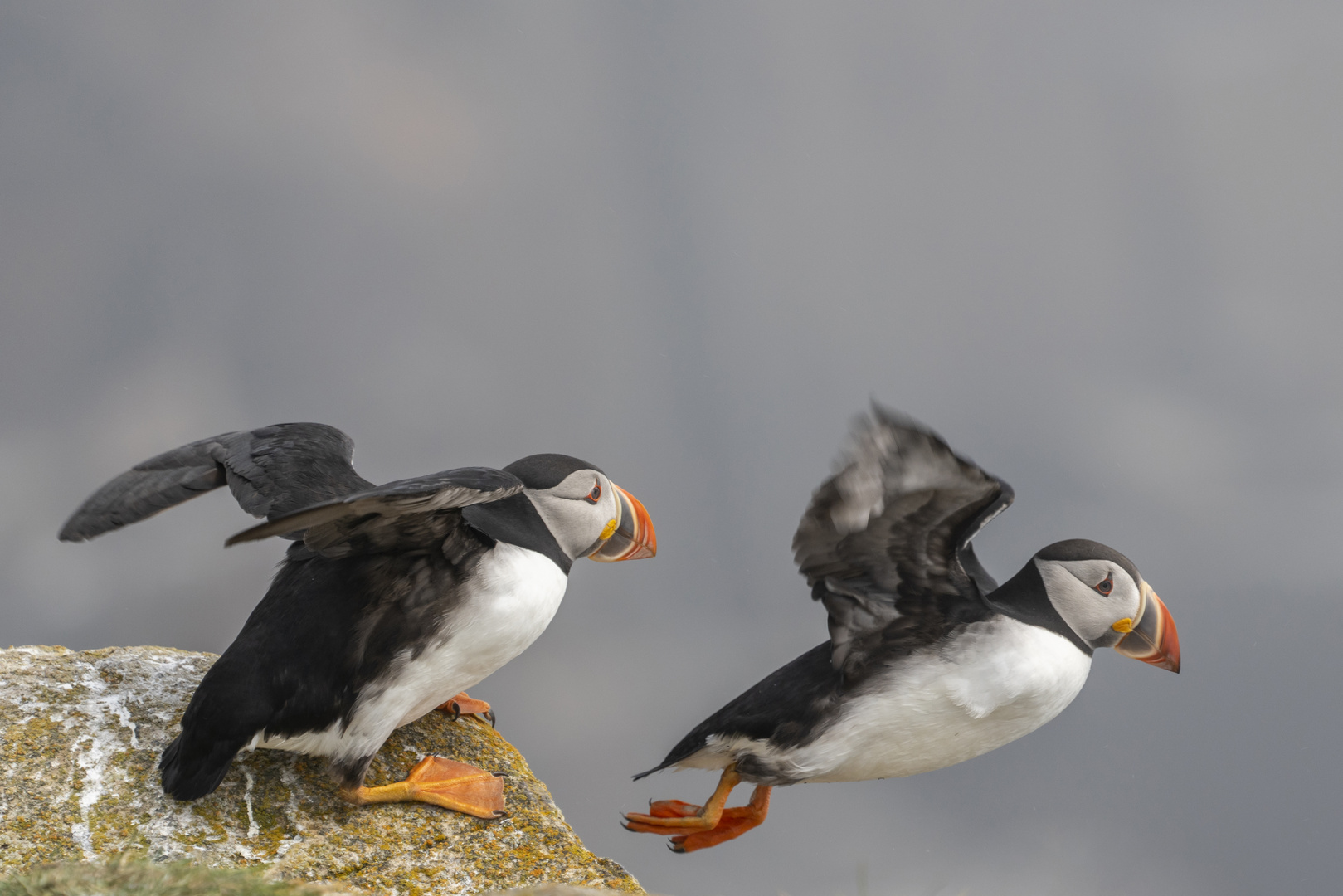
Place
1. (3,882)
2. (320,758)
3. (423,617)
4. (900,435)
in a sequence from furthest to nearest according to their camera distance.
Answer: (320,758) → (423,617) → (900,435) → (3,882)

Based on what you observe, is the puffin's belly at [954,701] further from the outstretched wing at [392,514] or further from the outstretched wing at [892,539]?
the outstretched wing at [392,514]

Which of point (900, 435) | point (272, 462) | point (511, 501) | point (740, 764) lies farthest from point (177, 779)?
point (900, 435)

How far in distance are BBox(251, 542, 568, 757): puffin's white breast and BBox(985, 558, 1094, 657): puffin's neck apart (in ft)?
5.79

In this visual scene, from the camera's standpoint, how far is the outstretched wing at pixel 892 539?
337cm

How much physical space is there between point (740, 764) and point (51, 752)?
2531 millimetres

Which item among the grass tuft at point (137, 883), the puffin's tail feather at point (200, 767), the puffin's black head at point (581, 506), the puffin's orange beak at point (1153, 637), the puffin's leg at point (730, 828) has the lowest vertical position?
the puffin's leg at point (730, 828)

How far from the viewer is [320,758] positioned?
3865mm

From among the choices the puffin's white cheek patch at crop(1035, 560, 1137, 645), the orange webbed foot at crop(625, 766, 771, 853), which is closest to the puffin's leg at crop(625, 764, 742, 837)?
the orange webbed foot at crop(625, 766, 771, 853)

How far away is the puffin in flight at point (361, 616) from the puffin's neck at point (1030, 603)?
5.73ft

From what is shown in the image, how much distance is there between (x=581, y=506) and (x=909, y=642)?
139 cm

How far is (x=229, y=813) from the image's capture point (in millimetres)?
3500

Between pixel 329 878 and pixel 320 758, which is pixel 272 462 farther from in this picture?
pixel 329 878

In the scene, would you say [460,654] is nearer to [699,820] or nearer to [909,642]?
[699,820]

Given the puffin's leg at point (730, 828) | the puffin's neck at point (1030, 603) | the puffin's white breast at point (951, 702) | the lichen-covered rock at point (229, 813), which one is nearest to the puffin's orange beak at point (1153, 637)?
the puffin's neck at point (1030, 603)
